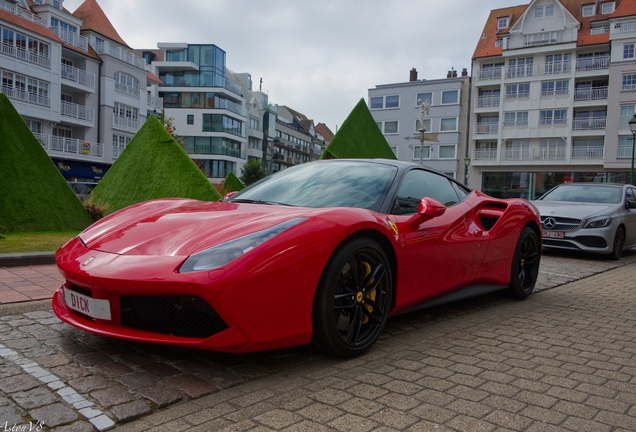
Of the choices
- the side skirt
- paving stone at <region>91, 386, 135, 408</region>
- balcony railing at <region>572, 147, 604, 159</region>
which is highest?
balcony railing at <region>572, 147, 604, 159</region>

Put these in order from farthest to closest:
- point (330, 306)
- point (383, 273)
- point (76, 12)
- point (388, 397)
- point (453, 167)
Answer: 1. point (453, 167)
2. point (76, 12)
3. point (383, 273)
4. point (330, 306)
5. point (388, 397)

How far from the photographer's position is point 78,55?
37.8 metres

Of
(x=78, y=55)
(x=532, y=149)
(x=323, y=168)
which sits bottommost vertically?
(x=323, y=168)

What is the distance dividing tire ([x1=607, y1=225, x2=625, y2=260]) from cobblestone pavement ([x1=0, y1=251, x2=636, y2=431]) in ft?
19.6

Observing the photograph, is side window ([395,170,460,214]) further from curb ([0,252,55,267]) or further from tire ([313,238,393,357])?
curb ([0,252,55,267])

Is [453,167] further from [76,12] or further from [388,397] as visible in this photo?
[388,397]

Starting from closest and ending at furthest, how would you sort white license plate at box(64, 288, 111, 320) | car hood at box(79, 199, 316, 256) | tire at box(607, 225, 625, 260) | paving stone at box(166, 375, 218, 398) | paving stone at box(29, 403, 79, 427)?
paving stone at box(29, 403, 79, 427) → paving stone at box(166, 375, 218, 398) → white license plate at box(64, 288, 111, 320) → car hood at box(79, 199, 316, 256) → tire at box(607, 225, 625, 260)

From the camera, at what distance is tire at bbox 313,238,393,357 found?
2799mm

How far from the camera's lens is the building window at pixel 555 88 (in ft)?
146

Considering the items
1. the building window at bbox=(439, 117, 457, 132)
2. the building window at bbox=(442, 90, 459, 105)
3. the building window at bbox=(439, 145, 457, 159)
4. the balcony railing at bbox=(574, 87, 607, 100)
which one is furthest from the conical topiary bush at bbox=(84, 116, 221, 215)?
the building window at bbox=(442, 90, 459, 105)

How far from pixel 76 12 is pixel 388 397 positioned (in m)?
48.6

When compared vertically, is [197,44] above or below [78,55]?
above

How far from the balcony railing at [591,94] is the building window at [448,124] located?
37.1ft

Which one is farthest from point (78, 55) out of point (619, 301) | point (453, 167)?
point (619, 301)
